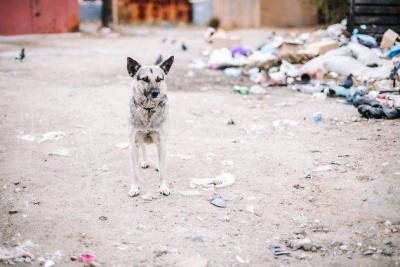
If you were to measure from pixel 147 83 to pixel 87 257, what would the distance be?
1421mm

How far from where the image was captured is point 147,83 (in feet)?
12.1

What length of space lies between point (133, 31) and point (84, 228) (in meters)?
13.6

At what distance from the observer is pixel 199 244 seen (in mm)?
3240

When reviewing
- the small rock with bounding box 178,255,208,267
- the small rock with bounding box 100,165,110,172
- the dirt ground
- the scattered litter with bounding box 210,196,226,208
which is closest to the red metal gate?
the dirt ground

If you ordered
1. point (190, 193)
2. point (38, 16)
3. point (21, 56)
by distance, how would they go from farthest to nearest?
point (38, 16)
point (21, 56)
point (190, 193)

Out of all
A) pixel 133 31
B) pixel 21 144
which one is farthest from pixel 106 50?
pixel 21 144

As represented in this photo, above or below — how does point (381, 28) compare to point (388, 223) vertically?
above

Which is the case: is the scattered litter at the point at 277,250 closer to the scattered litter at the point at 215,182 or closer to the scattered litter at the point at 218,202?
the scattered litter at the point at 218,202

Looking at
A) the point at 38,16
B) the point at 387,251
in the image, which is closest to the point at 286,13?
the point at 38,16

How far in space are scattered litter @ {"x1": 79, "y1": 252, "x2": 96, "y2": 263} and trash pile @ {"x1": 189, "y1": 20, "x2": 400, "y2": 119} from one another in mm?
4245

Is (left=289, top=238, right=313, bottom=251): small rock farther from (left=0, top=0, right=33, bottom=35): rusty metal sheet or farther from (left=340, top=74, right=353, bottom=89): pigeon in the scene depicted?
(left=0, top=0, right=33, bottom=35): rusty metal sheet

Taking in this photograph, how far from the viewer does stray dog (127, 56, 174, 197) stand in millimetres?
3711

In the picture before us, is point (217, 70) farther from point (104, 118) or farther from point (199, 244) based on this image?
point (199, 244)

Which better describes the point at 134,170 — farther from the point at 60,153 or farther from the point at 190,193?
the point at 60,153
